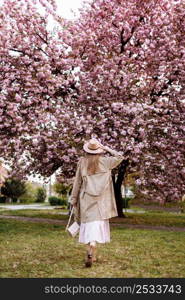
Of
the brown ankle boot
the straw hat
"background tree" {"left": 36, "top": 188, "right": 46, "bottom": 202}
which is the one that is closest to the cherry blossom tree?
the straw hat

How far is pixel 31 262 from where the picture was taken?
26.3ft

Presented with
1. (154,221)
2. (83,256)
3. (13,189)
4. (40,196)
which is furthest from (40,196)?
(83,256)

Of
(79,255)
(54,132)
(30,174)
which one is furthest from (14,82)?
(79,255)

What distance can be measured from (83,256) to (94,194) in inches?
63.9

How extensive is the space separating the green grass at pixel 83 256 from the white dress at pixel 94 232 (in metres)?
0.45

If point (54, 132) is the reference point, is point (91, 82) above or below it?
above

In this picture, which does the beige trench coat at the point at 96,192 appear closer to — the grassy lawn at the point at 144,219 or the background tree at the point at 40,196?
the grassy lawn at the point at 144,219

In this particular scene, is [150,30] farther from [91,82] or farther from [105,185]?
[105,185]

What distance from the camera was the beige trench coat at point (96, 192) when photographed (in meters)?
7.81

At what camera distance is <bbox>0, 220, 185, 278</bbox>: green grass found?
281 inches

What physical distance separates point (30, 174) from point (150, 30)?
7899mm

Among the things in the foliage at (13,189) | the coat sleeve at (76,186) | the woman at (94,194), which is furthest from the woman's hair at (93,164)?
the foliage at (13,189)

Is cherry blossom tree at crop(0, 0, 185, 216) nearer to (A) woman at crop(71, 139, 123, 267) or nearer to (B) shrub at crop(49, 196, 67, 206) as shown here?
(A) woman at crop(71, 139, 123, 267)

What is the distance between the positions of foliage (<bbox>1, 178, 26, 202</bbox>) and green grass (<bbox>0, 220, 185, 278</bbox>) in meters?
34.6
